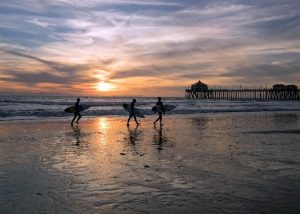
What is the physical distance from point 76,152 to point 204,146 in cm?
476

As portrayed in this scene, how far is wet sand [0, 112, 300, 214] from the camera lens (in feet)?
21.7

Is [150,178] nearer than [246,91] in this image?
Yes

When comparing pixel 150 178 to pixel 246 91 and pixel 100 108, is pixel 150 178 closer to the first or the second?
pixel 100 108

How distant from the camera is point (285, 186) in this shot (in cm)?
788

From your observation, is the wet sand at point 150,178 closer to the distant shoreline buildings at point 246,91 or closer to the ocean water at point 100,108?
the ocean water at point 100,108

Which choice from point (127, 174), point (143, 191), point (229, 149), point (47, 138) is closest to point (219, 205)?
point (143, 191)

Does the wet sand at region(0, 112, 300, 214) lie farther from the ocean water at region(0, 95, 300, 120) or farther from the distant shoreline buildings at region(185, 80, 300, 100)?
→ the distant shoreline buildings at region(185, 80, 300, 100)

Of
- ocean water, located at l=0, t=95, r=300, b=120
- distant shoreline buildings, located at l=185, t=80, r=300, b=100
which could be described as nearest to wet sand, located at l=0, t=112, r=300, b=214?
ocean water, located at l=0, t=95, r=300, b=120

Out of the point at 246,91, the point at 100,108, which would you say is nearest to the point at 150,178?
the point at 100,108

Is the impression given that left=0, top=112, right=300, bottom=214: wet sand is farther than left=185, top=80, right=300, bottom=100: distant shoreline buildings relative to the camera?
No

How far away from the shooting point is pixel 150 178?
873 centimetres

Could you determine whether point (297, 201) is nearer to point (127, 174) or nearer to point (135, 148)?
point (127, 174)

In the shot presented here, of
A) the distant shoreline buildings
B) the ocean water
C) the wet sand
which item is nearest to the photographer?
the wet sand

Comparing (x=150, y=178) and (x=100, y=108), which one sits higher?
(x=100, y=108)
